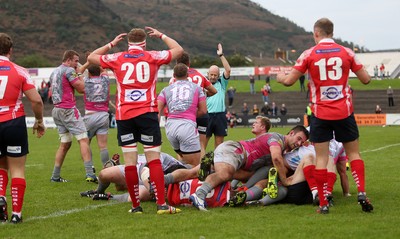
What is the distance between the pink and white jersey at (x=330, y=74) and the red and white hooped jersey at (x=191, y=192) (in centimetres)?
170

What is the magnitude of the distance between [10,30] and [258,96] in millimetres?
57872

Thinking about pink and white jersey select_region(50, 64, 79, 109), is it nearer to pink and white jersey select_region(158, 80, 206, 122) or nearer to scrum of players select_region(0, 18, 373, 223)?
scrum of players select_region(0, 18, 373, 223)

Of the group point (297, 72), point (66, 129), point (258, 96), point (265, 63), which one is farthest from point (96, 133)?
point (265, 63)

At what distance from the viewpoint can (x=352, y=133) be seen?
848cm

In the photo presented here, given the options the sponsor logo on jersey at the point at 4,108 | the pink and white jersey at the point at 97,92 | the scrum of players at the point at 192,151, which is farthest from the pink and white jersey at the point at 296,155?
the pink and white jersey at the point at 97,92

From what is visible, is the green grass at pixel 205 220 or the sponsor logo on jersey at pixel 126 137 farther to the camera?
the sponsor logo on jersey at pixel 126 137

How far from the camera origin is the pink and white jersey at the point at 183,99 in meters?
10.5

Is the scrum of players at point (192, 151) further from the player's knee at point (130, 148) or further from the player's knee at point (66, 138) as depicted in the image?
the player's knee at point (66, 138)

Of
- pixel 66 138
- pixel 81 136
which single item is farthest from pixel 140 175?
pixel 66 138

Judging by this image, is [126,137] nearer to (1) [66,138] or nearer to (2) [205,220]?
(2) [205,220]

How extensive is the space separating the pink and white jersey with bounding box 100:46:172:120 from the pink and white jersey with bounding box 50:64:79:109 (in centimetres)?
410

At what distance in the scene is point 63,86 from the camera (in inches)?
503

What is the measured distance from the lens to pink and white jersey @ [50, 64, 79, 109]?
41.2 ft

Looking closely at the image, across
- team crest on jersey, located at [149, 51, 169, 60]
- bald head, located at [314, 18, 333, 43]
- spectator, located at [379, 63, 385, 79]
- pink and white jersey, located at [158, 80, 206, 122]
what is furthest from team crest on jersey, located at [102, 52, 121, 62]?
spectator, located at [379, 63, 385, 79]
